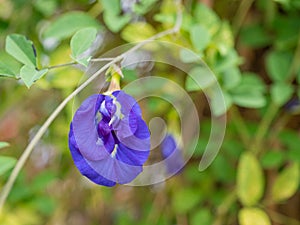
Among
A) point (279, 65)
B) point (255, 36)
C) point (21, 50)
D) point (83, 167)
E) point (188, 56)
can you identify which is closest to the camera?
point (83, 167)

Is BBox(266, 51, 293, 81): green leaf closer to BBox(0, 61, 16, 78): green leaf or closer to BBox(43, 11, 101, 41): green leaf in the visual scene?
BBox(43, 11, 101, 41): green leaf

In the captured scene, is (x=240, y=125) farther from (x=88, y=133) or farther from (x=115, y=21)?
(x=88, y=133)

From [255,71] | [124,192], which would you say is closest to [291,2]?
[255,71]

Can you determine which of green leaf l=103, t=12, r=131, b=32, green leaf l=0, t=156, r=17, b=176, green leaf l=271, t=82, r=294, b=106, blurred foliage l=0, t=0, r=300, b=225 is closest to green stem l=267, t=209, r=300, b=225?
blurred foliage l=0, t=0, r=300, b=225

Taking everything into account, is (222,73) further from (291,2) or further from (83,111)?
(83,111)

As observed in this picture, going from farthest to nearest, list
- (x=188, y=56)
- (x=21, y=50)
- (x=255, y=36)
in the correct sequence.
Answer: (x=255, y=36) < (x=188, y=56) < (x=21, y=50)

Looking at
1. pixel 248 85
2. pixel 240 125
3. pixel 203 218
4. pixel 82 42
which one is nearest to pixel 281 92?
pixel 248 85
